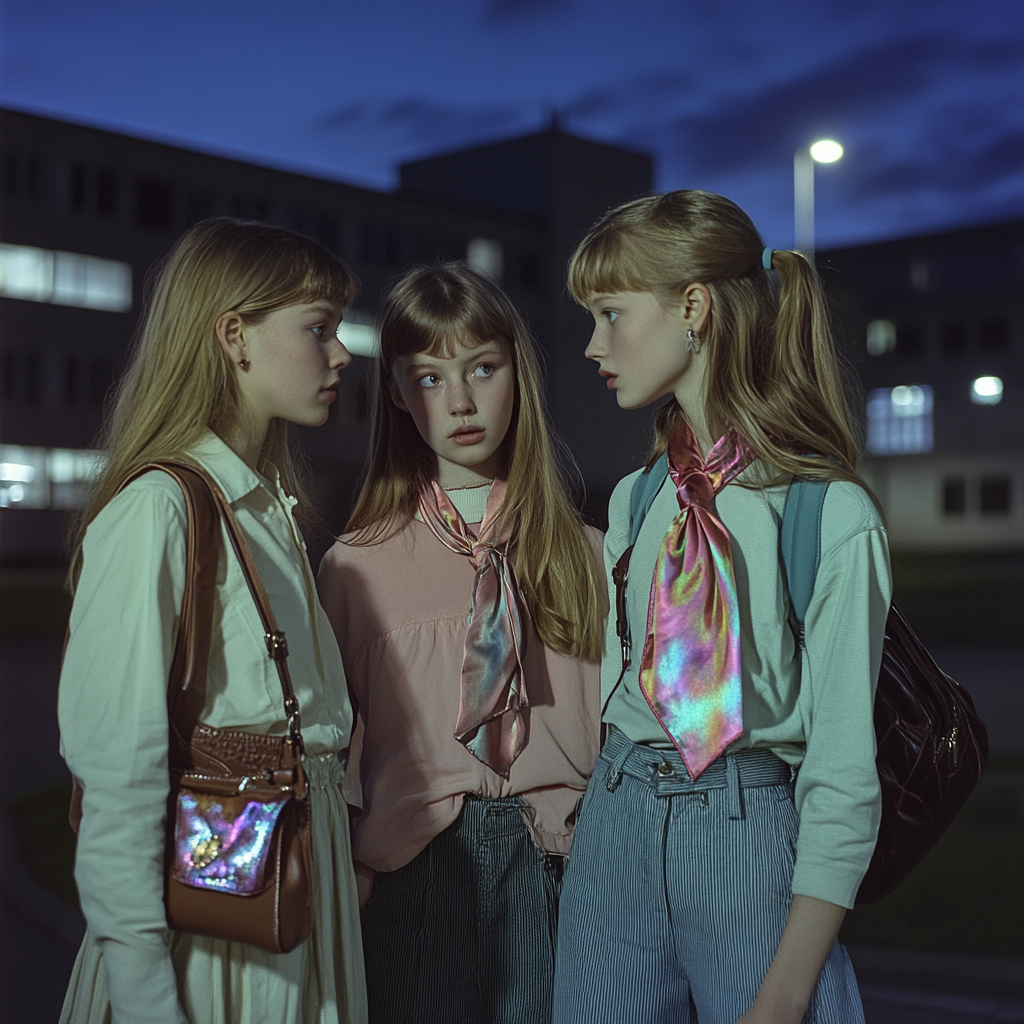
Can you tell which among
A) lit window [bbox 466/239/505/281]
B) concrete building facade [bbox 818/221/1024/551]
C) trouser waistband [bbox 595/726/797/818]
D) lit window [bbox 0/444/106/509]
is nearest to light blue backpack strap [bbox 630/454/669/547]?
trouser waistband [bbox 595/726/797/818]

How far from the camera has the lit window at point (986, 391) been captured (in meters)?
49.5

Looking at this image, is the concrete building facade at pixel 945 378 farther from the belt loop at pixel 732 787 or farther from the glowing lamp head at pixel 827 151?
the belt loop at pixel 732 787

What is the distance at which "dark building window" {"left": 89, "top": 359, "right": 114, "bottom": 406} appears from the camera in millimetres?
35031

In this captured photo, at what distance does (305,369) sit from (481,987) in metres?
1.52

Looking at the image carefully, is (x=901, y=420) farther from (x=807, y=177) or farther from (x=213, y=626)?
(x=213, y=626)

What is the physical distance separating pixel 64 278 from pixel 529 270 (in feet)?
57.8

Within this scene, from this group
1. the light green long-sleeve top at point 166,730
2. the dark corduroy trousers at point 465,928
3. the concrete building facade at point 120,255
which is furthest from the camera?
the concrete building facade at point 120,255

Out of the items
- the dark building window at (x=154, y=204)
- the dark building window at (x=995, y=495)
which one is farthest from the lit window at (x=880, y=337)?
the dark building window at (x=154, y=204)

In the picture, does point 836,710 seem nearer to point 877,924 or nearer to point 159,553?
point 159,553

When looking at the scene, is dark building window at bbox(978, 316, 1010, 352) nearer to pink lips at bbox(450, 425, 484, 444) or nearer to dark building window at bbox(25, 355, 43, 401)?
dark building window at bbox(25, 355, 43, 401)

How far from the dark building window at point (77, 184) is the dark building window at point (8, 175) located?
64.2 inches

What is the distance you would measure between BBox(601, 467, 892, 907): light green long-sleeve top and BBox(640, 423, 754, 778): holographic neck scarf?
5 centimetres

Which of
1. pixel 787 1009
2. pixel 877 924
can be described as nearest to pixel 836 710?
pixel 787 1009

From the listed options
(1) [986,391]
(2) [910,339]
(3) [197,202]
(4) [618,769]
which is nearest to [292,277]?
(4) [618,769]
